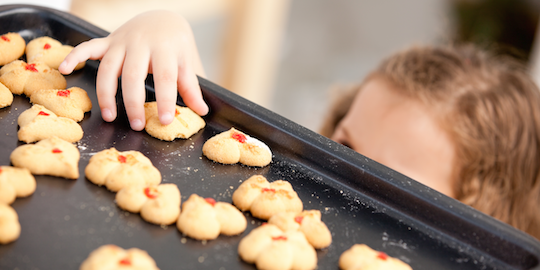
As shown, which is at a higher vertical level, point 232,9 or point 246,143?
point 246,143

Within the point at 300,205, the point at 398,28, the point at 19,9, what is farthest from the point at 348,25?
the point at 300,205

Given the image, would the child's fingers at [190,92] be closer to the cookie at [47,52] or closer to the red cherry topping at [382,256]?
the cookie at [47,52]

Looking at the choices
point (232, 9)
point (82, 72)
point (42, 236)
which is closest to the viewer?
point (42, 236)

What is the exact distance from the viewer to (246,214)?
646 mm

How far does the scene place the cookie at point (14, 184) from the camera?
541 millimetres

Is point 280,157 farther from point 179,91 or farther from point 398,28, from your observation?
point 398,28

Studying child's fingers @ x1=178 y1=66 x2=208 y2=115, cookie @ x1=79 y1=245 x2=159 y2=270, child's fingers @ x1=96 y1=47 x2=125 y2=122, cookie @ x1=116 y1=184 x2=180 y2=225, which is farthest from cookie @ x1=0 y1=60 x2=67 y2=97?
cookie @ x1=79 y1=245 x2=159 y2=270

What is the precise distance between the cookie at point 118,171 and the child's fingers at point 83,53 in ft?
0.74

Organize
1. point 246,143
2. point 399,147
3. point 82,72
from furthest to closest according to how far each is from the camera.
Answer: point 399,147, point 82,72, point 246,143

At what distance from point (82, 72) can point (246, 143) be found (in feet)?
1.33

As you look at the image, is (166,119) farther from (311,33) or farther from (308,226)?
(311,33)

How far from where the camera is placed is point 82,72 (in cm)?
93

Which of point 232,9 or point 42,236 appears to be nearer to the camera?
point 42,236

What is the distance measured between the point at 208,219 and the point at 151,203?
0.25ft
